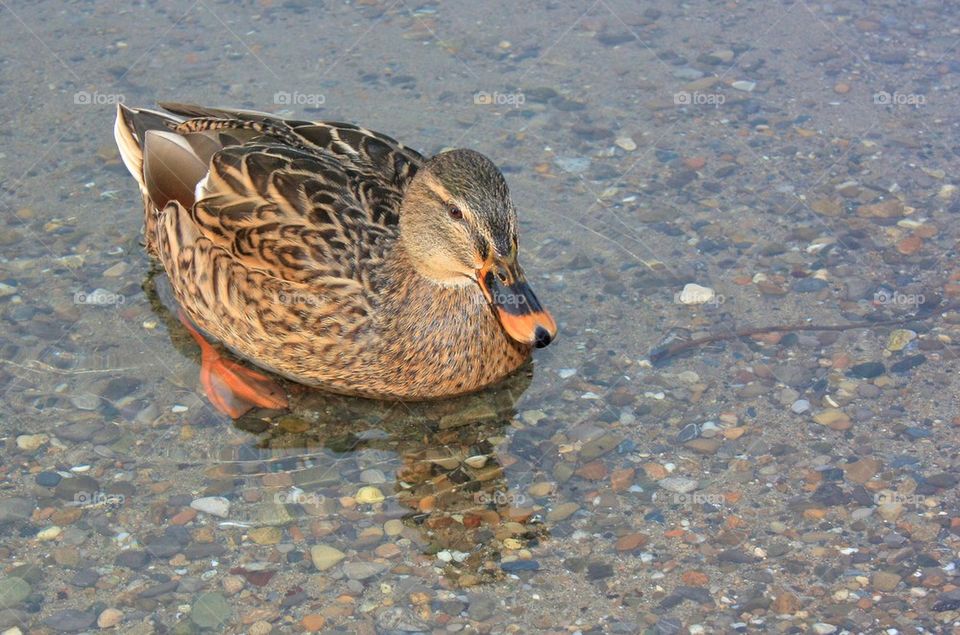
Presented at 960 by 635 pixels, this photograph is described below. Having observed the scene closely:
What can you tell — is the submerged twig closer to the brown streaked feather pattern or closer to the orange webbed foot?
the brown streaked feather pattern

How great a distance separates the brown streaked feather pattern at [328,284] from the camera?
229 inches

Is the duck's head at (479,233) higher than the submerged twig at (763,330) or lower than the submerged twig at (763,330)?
higher

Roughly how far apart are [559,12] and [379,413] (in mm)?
3978

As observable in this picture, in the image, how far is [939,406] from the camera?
566cm

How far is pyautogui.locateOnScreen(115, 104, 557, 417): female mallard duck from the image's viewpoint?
5.63 metres

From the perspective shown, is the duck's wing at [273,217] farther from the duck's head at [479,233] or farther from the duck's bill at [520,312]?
the duck's bill at [520,312]

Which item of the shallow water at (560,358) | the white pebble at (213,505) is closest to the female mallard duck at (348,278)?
the shallow water at (560,358)

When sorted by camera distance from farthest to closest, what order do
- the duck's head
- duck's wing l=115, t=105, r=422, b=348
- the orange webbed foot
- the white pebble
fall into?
1. the orange webbed foot
2. duck's wing l=115, t=105, r=422, b=348
3. the duck's head
4. the white pebble

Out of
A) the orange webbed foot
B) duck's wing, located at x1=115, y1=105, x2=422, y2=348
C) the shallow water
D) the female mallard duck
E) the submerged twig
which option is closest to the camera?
the shallow water

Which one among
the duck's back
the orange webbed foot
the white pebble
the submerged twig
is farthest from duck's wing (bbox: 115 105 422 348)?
the submerged twig

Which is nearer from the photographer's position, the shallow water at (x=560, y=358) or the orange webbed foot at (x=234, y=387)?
the shallow water at (x=560, y=358)

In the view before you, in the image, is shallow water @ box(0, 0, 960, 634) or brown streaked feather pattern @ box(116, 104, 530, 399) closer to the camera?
shallow water @ box(0, 0, 960, 634)

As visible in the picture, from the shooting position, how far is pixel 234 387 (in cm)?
601

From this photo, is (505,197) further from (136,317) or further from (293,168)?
(136,317)
